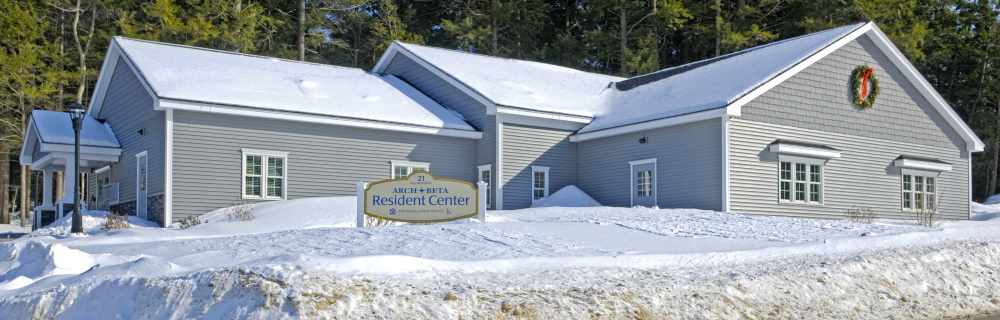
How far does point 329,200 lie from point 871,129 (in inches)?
602

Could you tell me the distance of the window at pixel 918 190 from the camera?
87.4 ft

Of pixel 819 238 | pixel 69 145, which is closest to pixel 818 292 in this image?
pixel 819 238

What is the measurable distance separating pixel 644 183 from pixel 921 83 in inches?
369

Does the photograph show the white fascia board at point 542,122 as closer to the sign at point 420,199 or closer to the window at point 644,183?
the window at point 644,183

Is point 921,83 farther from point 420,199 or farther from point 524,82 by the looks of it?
point 420,199

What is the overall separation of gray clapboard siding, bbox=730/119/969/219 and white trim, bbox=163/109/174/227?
43.8 feet

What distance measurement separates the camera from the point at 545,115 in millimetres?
25359

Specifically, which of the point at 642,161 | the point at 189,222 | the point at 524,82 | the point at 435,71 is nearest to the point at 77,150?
the point at 189,222

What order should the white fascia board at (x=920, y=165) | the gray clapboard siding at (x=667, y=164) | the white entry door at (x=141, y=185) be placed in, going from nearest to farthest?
the gray clapboard siding at (x=667, y=164), the white entry door at (x=141, y=185), the white fascia board at (x=920, y=165)

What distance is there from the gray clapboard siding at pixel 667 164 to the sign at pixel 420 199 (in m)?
8.38

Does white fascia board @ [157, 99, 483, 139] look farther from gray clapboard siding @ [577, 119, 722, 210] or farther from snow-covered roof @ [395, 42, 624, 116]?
gray clapboard siding @ [577, 119, 722, 210]

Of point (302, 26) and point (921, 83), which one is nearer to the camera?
point (921, 83)

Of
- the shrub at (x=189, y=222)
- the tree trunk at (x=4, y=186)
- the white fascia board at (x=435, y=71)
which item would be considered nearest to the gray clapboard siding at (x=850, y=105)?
the white fascia board at (x=435, y=71)

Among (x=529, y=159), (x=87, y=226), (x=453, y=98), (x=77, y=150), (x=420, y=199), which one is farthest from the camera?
(x=453, y=98)
